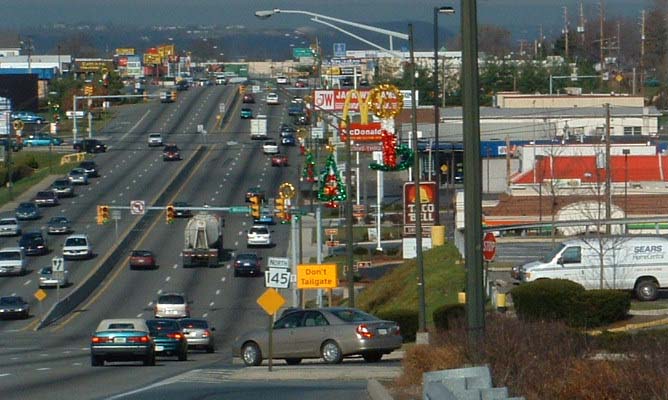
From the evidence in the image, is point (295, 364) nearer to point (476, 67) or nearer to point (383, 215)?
point (476, 67)

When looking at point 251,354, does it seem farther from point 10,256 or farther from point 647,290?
point 10,256

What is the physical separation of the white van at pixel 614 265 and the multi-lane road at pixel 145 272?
34.8 feet

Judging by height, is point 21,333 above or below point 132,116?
below

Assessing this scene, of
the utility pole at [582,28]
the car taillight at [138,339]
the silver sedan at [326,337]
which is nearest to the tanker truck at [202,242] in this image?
the car taillight at [138,339]

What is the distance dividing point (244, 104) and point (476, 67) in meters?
135

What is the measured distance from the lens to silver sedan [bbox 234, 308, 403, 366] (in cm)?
2866

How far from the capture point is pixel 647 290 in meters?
40.6

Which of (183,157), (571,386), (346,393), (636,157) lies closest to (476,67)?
(571,386)

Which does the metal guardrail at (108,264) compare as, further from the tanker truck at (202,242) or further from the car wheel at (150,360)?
the car wheel at (150,360)

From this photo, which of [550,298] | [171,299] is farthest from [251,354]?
[171,299]

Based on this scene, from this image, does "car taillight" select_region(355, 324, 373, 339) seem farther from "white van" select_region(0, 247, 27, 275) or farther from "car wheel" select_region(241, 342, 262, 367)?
"white van" select_region(0, 247, 27, 275)

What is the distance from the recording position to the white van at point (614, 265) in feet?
133

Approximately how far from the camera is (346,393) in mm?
20906

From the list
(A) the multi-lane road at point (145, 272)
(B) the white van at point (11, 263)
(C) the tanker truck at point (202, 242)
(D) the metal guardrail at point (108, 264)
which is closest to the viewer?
(A) the multi-lane road at point (145, 272)
